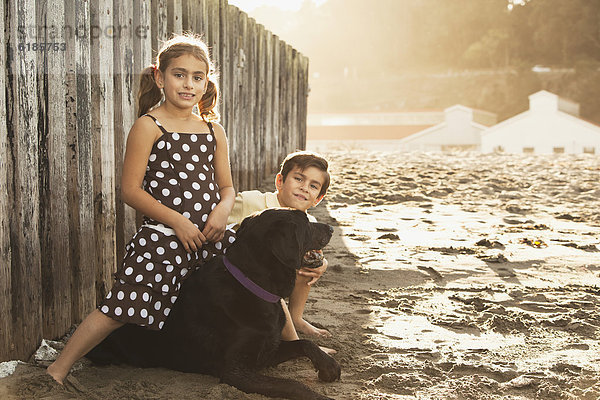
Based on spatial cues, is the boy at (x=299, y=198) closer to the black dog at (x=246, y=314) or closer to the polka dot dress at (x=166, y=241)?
the polka dot dress at (x=166, y=241)

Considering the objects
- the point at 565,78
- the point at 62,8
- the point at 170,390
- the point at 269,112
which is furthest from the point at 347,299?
the point at 565,78

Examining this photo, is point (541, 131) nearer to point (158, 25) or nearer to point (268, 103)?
point (268, 103)

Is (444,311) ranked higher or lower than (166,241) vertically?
lower

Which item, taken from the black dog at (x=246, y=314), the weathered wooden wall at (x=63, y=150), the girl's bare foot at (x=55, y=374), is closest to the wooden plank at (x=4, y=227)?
the weathered wooden wall at (x=63, y=150)

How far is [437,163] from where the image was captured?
520 inches

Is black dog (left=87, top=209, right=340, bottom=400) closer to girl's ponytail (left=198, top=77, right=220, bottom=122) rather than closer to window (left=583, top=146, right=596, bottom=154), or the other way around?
girl's ponytail (left=198, top=77, right=220, bottom=122)

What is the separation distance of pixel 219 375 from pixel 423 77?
68554 mm

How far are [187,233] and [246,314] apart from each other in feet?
1.54

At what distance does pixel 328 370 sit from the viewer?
2826mm

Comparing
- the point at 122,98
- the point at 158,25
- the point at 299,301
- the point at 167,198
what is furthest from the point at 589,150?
the point at 167,198

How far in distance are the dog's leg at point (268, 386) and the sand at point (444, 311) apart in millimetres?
41

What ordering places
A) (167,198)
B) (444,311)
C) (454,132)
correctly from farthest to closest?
(454,132)
(444,311)
(167,198)

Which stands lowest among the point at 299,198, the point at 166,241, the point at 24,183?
the point at 166,241

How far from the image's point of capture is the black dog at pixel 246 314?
2719mm
